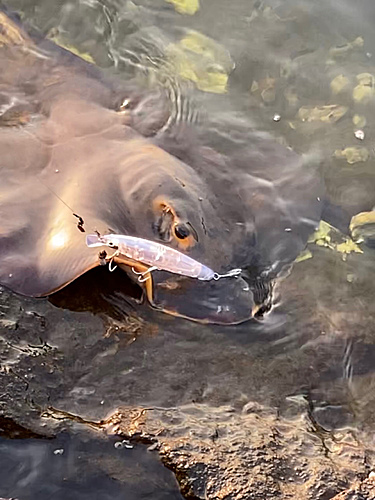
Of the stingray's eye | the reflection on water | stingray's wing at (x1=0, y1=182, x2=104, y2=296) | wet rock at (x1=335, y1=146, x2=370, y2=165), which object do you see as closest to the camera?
the reflection on water

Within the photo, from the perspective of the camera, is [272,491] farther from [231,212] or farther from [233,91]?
[233,91]

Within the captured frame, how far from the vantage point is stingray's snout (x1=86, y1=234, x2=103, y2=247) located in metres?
3.28

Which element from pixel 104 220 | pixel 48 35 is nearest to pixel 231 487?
pixel 104 220

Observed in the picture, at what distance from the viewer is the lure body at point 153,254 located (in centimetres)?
332

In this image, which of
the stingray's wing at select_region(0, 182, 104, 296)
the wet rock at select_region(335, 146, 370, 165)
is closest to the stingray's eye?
the stingray's wing at select_region(0, 182, 104, 296)

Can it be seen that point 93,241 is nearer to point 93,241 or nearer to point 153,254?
point 93,241

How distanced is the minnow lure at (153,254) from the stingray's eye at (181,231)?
0.09 meters

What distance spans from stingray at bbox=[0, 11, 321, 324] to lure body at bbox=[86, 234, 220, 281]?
1.8 inches

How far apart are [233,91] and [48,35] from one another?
164 centimetres

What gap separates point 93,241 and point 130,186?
550 mm

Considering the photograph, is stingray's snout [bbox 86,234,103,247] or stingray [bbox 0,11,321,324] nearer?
stingray's snout [bbox 86,234,103,247]

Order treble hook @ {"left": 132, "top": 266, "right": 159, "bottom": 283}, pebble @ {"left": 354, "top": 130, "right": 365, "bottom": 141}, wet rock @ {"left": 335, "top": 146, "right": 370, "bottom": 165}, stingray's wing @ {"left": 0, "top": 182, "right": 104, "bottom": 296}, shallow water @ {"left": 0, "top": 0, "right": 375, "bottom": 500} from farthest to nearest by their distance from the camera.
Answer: pebble @ {"left": 354, "top": 130, "right": 365, "bottom": 141}, wet rock @ {"left": 335, "top": 146, "right": 370, "bottom": 165}, treble hook @ {"left": 132, "top": 266, "right": 159, "bottom": 283}, stingray's wing @ {"left": 0, "top": 182, "right": 104, "bottom": 296}, shallow water @ {"left": 0, "top": 0, "right": 375, "bottom": 500}

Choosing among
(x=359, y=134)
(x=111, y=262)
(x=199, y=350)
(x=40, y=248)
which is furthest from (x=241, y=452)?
(x=359, y=134)

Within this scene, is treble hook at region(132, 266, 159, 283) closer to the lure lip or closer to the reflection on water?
the lure lip
